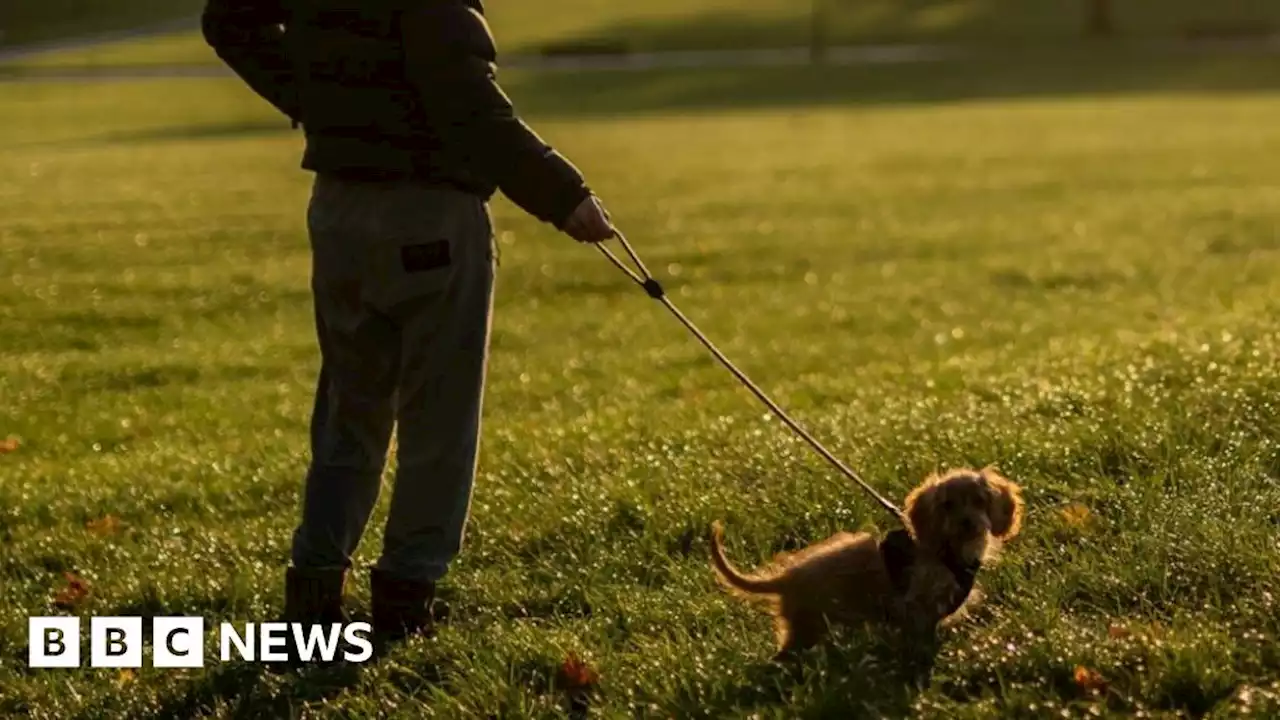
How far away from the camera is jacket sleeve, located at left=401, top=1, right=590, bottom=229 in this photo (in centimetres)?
390

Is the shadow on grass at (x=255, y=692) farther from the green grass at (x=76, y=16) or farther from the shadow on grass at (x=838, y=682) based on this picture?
the green grass at (x=76, y=16)

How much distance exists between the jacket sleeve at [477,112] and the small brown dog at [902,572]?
3.24 feet

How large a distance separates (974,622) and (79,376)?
622 centimetres

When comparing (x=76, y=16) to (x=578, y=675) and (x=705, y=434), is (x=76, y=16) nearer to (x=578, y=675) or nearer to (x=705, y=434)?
(x=705, y=434)

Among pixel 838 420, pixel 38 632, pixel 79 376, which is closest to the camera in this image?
pixel 38 632

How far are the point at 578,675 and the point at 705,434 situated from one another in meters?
2.48

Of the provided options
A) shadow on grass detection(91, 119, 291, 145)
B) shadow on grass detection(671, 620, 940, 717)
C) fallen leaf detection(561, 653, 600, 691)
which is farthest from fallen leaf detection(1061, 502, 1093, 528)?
shadow on grass detection(91, 119, 291, 145)

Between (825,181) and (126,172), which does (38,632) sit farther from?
(126,172)

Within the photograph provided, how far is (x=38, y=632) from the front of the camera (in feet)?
14.9

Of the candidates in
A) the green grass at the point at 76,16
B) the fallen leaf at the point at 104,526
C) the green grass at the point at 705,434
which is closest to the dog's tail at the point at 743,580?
the green grass at the point at 705,434

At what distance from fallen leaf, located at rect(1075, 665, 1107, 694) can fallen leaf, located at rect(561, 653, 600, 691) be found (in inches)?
44.5

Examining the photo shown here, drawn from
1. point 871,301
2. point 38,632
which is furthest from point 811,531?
point 871,301

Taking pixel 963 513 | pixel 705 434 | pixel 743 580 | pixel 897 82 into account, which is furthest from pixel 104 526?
pixel 897 82

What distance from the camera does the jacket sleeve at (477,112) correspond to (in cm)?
390
